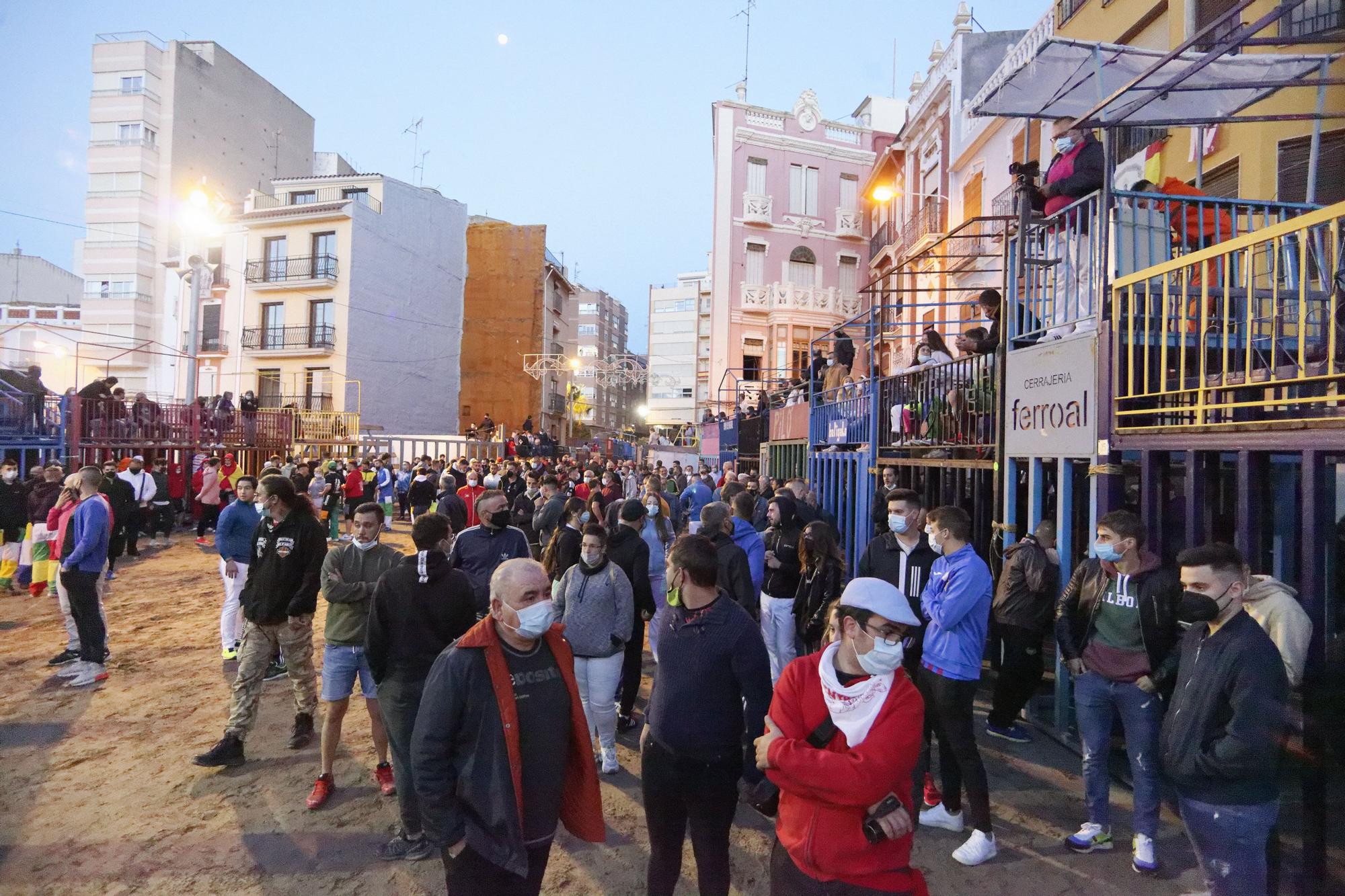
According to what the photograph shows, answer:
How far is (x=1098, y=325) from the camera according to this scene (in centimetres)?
570

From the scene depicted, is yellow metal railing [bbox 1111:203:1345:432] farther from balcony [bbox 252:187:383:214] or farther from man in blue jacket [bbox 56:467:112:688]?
balcony [bbox 252:187:383:214]

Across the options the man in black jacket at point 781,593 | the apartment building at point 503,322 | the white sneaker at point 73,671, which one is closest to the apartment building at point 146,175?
the apartment building at point 503,322

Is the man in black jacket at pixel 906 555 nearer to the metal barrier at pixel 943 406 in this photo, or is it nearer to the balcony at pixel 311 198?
the metal barrier at pixel 943 406

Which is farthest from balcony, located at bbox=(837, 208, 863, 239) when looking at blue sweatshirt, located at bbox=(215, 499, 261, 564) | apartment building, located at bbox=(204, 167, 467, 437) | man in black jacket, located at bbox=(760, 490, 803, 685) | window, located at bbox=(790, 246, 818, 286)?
blue sweatshirt, located at bbox=(215, 499, 261, 564)

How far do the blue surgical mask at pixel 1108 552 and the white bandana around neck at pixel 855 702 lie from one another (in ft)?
8.08

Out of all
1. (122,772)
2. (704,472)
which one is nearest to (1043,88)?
(122,772)

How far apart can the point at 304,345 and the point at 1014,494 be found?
34362 mm

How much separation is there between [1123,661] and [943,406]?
4.76m

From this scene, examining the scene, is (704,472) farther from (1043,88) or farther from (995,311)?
(1043,88)

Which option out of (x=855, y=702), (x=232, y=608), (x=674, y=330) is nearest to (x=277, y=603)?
(x=232, y=608)

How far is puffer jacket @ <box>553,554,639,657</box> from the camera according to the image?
5133 millimetres

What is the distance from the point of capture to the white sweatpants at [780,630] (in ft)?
20.3

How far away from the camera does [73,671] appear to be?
23.8 ft

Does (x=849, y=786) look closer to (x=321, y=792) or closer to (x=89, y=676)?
(x=321, y=792)
